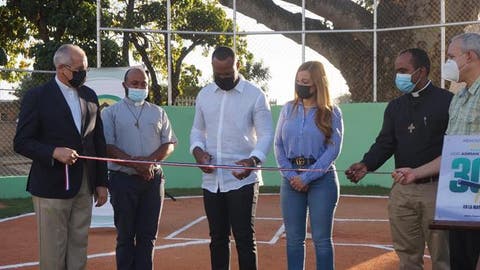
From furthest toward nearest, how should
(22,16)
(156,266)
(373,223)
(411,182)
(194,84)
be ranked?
(22,16)
(194,84)
(373,223)
(156,266)
(411,182)

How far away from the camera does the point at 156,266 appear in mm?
7551

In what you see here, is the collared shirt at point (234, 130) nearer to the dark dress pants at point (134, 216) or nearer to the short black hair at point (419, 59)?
the dark dress pants at point (134, 216)

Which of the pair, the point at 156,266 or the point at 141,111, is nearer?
the point at 141,111

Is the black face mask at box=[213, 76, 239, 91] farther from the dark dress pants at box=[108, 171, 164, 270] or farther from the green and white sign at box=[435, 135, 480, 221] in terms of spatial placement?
the green and white sign at box=[435, 135, 480, 221]

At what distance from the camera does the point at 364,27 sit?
16562 millimetres

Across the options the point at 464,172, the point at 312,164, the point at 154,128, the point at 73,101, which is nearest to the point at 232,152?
the point at 312,164

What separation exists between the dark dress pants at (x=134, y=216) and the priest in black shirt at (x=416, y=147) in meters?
2.16

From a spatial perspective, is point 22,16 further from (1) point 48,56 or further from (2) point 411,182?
(2) point 411,182

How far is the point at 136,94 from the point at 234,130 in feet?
3.61

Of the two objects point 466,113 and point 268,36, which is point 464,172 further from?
point 268,36

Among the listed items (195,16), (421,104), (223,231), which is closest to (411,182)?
(421,104)

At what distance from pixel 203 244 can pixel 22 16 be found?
19.5 meters

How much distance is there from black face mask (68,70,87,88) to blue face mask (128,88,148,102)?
3.20ft

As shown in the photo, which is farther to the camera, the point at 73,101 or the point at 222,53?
the point at 222,53
